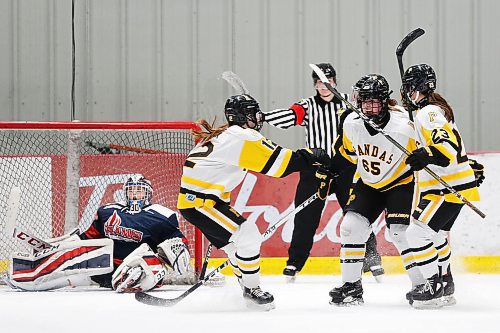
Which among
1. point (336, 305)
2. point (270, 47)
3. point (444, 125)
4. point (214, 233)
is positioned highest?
point (270, 47)

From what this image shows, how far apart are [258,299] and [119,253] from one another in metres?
1.31

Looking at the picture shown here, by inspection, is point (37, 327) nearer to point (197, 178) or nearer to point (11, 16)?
point (197, 178)

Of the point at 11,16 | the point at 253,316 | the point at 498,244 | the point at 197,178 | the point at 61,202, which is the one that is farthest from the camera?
the point at 11,16

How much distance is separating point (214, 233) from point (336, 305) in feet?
1.99

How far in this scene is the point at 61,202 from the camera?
5.34 metres

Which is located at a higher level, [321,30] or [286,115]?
[321,30]

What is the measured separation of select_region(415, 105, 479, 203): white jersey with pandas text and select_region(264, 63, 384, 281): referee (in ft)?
4.13

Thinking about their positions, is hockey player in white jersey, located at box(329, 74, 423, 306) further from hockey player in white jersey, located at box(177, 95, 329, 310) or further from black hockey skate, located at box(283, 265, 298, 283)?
black hockey skate, located at box(283, 265, 298, 283)

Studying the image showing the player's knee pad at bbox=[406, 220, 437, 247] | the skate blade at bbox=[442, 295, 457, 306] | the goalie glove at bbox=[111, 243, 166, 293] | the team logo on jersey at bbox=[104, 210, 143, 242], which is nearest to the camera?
the player's knee pad at bbox=[406, 220, 437, 247]

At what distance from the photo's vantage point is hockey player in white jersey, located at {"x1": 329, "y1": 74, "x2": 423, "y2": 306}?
159 inches

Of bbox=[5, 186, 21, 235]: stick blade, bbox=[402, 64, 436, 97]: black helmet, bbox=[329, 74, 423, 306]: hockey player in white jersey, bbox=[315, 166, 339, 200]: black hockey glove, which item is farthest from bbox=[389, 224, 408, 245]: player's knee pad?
bbox=[5, 186, 21, 235]: stick blade

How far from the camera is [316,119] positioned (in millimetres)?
5418

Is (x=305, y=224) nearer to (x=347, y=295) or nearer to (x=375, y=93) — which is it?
(x=347, y=295)

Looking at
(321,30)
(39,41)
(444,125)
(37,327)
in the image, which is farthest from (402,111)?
(39,41)
